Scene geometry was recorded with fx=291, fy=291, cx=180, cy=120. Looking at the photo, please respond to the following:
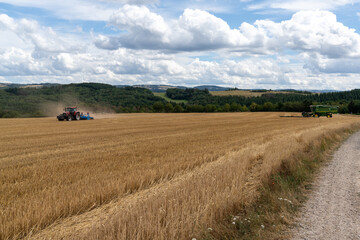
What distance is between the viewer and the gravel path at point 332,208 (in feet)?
18.4

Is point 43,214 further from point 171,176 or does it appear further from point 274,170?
point 274,170

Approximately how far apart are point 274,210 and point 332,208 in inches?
64.4

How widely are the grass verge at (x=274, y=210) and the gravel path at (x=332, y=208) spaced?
235mm

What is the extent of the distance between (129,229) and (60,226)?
1.45 meters

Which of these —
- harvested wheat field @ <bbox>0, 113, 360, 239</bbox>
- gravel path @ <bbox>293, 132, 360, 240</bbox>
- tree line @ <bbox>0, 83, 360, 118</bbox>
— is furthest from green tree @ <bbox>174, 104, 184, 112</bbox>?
gravel path @ <bbox>293, 132, 360, 240</bbox>

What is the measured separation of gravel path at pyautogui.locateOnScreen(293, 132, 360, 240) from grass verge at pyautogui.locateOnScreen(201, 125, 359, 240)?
0.24 m

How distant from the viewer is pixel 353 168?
1191cm

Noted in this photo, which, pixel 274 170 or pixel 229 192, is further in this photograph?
pixel 274 170

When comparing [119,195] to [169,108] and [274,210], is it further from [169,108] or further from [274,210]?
[169,108]

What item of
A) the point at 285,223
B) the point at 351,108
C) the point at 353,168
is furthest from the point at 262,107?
the point at 285,223

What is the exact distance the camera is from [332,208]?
7.01 metres

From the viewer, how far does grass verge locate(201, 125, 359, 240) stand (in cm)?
531

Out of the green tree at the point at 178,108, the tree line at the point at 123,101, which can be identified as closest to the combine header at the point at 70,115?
the tree line at the point at 123,101

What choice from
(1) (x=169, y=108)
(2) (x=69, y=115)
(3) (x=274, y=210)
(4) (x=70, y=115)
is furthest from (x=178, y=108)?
(3) (x=274, y=210)
